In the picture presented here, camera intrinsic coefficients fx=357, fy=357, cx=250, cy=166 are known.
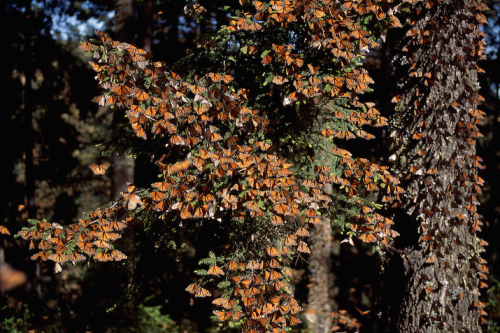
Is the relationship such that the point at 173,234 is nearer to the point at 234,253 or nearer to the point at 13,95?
the point at 234,253

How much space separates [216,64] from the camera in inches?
136

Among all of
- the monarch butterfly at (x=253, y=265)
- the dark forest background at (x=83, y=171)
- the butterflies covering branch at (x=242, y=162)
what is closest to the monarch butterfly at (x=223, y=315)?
the butterflies covering branch at (x=242, y=162)

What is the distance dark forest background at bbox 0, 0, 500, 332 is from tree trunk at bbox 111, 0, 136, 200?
20mm

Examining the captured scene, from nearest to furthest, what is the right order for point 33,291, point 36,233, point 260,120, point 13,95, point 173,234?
point 36,233, point 260,120, point 173,234, point 33,291, point 13,95

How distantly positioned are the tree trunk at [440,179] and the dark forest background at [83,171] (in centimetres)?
212

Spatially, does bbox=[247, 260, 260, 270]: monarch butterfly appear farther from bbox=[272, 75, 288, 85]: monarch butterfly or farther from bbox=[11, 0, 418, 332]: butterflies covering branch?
bbox=[272, 75, 288, 85]: monarch butterfly

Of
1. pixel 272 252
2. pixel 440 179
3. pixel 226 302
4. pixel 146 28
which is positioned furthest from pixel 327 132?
pixel 146 28

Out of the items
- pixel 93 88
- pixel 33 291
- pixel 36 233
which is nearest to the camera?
pixel 36 233

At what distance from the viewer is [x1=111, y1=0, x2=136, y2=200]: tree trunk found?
207 inches

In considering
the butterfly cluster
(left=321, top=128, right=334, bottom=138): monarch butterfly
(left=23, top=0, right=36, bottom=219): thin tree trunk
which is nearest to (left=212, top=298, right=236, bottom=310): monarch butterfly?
the butterfly cluster

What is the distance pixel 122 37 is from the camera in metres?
5.23

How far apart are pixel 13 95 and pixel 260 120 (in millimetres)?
7161

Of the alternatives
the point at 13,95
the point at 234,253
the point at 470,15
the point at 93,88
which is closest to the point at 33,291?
the point at 13,95

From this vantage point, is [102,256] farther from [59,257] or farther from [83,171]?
[83,171]
